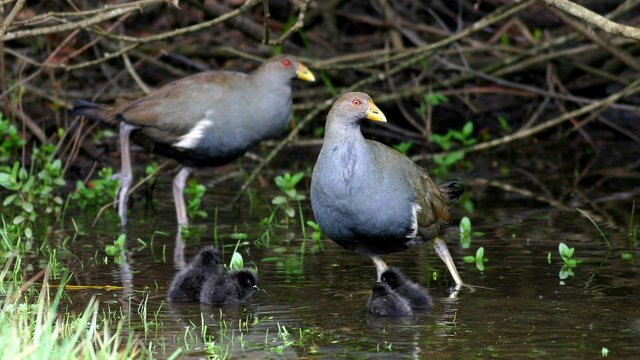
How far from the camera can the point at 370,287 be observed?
6.77 m

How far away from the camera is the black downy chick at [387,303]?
5840mm

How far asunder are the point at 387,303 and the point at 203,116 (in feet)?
12.7

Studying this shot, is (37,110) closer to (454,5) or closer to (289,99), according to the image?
(289,99)

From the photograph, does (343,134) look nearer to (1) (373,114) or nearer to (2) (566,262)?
(1) (373,114)

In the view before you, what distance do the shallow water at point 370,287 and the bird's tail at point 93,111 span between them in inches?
32.9

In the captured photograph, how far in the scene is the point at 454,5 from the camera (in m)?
14.7

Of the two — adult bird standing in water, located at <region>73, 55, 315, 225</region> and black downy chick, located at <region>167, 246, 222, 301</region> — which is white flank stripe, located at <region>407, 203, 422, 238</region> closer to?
black downy chick, located at <region>167, 246, 222, 301</region>

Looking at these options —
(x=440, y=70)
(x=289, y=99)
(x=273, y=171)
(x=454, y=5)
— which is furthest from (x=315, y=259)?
(x=454, y=5)

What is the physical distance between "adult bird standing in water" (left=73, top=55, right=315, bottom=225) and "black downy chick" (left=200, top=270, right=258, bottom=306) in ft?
9.94

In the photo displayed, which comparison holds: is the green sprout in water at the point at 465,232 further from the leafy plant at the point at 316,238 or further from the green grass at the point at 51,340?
the green grass at the point at 51,340

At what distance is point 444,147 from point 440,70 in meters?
1.29

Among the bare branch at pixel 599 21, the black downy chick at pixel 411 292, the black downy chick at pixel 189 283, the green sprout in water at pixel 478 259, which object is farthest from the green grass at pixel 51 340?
the bare branch at pixel 599 21

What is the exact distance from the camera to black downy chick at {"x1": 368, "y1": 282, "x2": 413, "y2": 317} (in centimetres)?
584

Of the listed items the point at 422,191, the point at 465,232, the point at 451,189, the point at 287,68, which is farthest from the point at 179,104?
the point at 422,191
